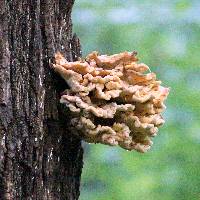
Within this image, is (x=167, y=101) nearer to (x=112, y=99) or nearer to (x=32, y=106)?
(x=112, y=99)

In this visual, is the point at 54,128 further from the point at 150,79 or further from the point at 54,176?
the point at 150,79

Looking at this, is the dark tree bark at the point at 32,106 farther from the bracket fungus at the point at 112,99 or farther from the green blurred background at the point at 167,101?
the green blurred background at the point at 167,101

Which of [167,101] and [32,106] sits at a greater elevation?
[32,106]

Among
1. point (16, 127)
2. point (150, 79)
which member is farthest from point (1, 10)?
point (150, 79)

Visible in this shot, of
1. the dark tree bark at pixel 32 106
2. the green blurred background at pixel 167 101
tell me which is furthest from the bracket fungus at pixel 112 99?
the green blurred background at pixel 167 101

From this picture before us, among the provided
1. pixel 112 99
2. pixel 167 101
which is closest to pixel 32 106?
pixel 112 99

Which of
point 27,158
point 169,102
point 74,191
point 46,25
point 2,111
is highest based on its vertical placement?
point 46,25
